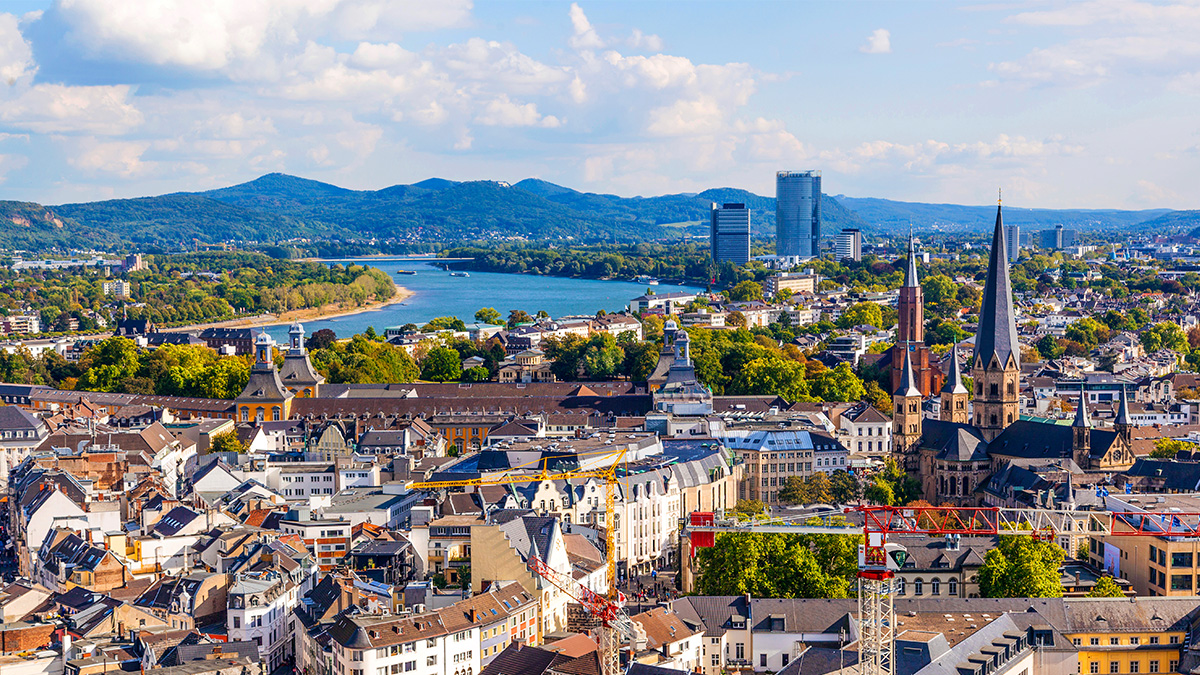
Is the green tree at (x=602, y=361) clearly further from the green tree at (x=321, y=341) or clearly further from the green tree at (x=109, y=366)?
the green tree at (x=109, y=366)

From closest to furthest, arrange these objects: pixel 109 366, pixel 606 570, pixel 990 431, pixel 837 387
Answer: pixel 606 570, pixel 990 431, pixel 837 387, pixel 109 366

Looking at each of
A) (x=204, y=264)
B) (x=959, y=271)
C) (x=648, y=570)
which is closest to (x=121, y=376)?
(x=648, y=570)

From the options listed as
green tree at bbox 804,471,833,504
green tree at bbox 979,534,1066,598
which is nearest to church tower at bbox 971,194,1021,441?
green tree at bbox 804,471,833,504

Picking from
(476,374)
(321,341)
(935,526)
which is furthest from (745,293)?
(935,526)

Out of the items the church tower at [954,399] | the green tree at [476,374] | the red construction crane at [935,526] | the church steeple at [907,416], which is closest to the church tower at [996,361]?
the church tower at [954,399]

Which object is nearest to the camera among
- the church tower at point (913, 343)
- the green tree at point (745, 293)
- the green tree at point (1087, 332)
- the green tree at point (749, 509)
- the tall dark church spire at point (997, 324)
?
the green tree at point (749, 509)

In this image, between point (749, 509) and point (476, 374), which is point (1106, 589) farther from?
point (476, 374)
